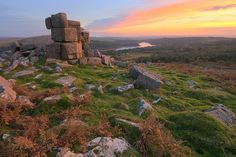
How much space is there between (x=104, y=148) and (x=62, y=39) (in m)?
16.0

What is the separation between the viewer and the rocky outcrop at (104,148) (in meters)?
8.16

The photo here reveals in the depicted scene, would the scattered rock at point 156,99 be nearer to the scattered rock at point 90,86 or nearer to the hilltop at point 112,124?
the hilltop at point 112,124

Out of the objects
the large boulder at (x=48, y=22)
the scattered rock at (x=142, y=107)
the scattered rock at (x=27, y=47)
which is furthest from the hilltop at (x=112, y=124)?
the scattered rock at (x=27, y=47)

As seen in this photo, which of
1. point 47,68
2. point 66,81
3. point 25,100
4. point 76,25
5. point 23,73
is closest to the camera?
point 25,100

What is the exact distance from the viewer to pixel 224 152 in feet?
31.0

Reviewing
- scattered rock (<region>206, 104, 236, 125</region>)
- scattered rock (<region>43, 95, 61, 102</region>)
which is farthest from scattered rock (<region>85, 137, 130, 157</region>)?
scattered rock (<region>206, 104, 236, 125</region>)

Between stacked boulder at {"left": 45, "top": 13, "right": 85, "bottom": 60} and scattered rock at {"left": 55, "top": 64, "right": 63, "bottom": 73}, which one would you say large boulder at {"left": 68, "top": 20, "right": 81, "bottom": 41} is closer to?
stacked boulder at {"left": 45, "top": 13, "right": 85, "bottom": 60}

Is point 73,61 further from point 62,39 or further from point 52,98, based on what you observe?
point 52,98

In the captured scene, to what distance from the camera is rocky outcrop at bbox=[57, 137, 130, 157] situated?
8.16 metres

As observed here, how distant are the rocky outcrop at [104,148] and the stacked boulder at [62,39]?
14.8m

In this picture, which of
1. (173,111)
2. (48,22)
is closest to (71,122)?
(173,111)

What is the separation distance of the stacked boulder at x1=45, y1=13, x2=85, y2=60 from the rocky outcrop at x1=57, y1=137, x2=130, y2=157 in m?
14.8

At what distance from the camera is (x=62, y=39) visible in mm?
23094

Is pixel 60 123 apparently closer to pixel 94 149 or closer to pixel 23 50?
pixel 94 149
